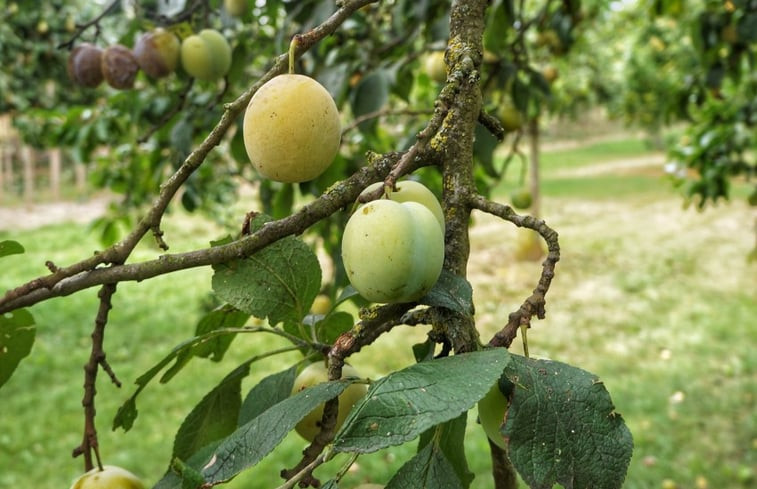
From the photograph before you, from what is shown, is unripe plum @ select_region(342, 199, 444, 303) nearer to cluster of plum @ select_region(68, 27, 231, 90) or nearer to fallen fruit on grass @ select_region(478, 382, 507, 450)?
fallen fruit on grass @ select_region(478, 382, 507, 450)

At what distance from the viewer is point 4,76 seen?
365 inches

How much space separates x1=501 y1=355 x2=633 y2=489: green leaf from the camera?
2.39 ft

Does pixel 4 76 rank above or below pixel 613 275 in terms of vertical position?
above

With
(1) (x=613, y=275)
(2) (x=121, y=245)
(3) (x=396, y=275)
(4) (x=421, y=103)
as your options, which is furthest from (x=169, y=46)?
(1) (x=613, y=275)

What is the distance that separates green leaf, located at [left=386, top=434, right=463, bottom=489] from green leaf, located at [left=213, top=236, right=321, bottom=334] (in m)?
0.29

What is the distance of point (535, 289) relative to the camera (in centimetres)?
81

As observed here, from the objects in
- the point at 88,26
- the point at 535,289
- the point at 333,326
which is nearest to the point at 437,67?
the point at 88,26

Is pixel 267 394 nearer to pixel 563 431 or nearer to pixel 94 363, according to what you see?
pixel 94 363

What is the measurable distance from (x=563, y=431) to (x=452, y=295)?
0.63 ft

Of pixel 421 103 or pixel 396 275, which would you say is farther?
pixel 421 103

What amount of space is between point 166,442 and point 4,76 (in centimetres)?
703

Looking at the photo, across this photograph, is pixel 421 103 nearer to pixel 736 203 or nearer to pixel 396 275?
pixel 396 275

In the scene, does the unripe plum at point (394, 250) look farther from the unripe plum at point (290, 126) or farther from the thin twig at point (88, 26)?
the thin twig at point (88, 26)

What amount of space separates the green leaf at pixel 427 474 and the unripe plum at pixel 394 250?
0.18 meters
